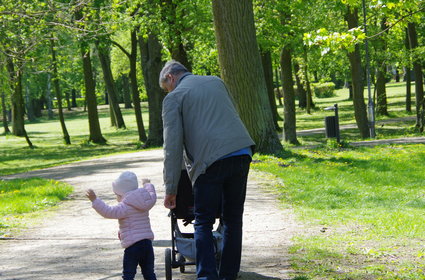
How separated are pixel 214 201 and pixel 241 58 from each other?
10227mm

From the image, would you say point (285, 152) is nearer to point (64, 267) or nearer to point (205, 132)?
point (64, 267)

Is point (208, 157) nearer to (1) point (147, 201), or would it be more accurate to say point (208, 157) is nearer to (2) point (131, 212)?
(1) point (147, 201)

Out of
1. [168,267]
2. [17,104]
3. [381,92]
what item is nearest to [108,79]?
[17,104]

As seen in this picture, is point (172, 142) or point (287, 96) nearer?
point (172, 142)

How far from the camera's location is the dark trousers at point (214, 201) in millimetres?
5535

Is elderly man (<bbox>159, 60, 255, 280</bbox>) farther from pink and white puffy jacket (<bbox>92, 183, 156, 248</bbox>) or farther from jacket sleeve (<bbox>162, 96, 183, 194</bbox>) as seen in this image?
pink and white puffy jacket (<bbox>92, 183, 156, 248</bbox>)

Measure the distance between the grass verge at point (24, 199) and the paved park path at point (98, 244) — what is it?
32cm

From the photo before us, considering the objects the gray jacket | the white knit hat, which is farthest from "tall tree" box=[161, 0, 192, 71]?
the white knit hat

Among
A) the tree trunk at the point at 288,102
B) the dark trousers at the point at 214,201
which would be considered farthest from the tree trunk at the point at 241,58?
the dark trousers at the point at 214,201

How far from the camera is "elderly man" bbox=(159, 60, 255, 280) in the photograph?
5.54 meters

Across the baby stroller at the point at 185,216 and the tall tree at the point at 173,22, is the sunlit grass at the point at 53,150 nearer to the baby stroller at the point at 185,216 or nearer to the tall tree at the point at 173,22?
the tall tree at the point at 173,22

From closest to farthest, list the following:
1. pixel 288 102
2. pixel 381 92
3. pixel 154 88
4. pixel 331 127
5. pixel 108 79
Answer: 1. pixel 331 127
2. pixel 288 102
3. pixel 154 88
4. pixel 108 79
5. pixel 381 92

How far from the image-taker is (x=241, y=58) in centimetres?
1546

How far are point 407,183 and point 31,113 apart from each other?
225 feet
